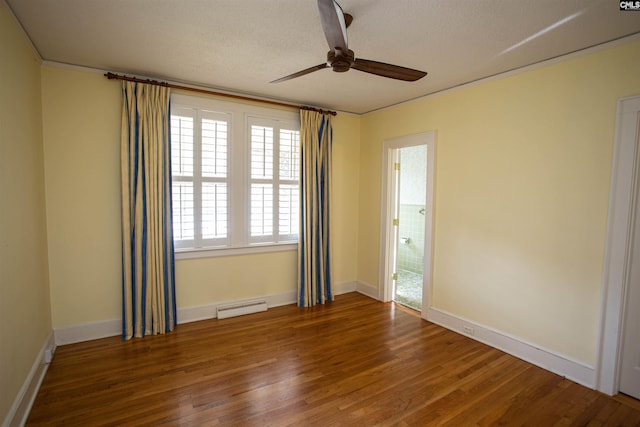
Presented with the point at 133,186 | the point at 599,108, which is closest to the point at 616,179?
the point at 599,108

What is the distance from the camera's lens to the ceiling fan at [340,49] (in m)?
1.54

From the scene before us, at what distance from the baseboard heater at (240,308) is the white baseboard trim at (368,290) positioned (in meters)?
1.54

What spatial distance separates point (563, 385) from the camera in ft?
8.16

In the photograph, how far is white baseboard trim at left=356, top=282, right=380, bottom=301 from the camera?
452 cm

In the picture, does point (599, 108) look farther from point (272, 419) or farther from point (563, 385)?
point (272, 419)

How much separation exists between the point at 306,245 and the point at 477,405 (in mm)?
2509

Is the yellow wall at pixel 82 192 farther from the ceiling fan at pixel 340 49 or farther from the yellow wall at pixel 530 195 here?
the yellow wall at pixel 530 195

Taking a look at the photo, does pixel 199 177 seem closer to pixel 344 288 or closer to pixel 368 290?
pixel 344 288

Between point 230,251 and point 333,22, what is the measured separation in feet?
9.41

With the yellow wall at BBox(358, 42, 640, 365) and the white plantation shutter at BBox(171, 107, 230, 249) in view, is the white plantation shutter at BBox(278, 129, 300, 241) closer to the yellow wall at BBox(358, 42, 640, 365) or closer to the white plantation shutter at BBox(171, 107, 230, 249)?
the white plantation shutter at BBox(171, 107, 230, 249)

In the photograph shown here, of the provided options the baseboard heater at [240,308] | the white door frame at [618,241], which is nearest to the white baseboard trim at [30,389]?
the baseboard heater at [240,308]

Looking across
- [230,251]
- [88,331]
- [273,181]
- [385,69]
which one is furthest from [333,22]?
[88,331]

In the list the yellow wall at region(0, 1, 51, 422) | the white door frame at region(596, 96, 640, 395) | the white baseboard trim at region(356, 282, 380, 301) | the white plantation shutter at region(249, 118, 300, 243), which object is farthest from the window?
the white door frame at region(596, 96, 640, 395)

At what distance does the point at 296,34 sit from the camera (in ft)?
7.60
